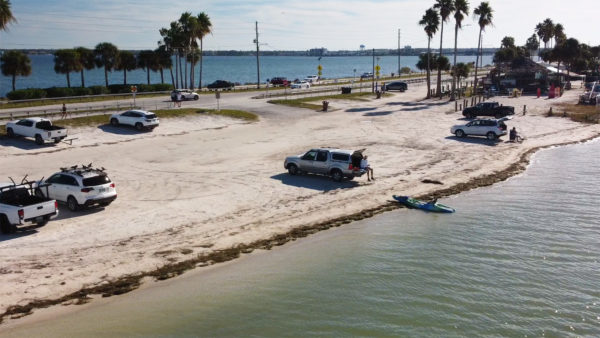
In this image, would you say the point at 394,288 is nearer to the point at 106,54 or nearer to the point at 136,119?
the point at 136,119

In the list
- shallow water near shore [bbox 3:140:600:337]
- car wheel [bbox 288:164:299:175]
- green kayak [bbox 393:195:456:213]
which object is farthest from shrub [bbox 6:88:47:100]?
shallow water near shore [bbox 3:140:600:337]

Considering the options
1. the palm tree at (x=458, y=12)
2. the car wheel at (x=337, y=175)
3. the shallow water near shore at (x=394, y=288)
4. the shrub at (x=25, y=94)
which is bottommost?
the shallow water near shore at (x=394, y=288)

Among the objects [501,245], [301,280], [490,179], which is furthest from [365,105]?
[301,280]

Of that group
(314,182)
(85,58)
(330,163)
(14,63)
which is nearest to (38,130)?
(314,182)

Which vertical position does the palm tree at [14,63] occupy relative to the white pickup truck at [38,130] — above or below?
above

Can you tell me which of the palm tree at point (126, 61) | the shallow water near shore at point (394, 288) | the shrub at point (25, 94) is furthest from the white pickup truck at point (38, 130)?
the palm tree at point (126, 61)

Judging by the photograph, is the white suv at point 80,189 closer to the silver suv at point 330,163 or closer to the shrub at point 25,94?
the silver suv at point 330,163
